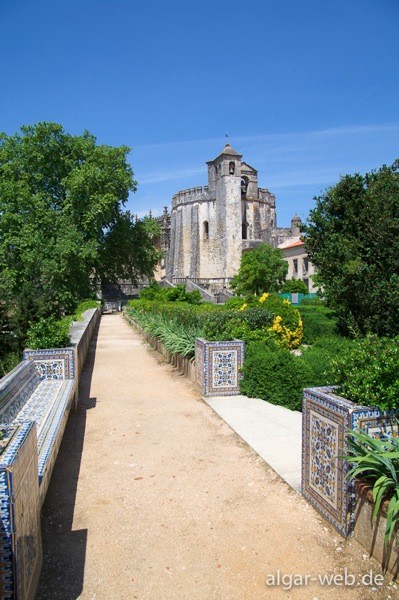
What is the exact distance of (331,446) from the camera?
130 inches

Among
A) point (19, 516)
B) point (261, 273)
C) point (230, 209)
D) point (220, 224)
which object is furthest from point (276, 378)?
point (220, 224)

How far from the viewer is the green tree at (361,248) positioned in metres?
11.9

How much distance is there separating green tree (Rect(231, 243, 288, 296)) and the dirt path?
1246 inches

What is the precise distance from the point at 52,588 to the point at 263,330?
6.81 meters

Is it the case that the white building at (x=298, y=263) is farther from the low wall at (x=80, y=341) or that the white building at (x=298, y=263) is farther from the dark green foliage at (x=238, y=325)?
the dark green foliage at (x=238, y=325)

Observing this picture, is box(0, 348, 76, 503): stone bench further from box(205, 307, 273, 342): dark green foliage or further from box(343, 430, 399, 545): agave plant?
box(205, 307, 273, 342): dark green foliage

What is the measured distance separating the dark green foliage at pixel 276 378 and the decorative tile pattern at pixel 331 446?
295cm

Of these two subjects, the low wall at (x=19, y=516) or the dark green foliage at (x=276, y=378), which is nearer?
the low wall at (x=19, y=516)

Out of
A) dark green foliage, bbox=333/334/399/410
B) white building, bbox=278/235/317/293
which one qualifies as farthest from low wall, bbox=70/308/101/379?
white building, bbox=278/235/317/293

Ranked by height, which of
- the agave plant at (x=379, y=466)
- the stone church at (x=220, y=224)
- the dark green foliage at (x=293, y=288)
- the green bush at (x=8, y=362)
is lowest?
the green bush at (x=8, y=362)

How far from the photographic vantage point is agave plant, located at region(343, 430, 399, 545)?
2.57m

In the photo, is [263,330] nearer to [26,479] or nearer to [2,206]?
[26,479]

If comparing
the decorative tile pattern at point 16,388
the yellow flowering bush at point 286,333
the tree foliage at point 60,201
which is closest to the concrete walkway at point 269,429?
the decorative tile pattern at point 16,388

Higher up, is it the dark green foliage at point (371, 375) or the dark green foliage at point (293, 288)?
the dark green foliage at point (293, 288)
